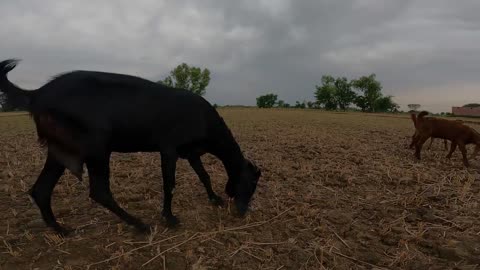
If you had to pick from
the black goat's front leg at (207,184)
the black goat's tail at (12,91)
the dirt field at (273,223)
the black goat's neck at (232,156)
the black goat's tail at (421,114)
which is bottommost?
the dirt field at (273,223)

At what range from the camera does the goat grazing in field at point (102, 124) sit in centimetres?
476

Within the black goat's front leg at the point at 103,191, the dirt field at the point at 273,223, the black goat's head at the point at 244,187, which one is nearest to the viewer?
the dirt field at the point at 273,223

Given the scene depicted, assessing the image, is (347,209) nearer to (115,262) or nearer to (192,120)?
(192,120)

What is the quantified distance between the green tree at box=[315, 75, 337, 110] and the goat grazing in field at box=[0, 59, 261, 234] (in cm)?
9811

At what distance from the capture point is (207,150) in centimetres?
611

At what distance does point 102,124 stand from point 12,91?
3.78 feet

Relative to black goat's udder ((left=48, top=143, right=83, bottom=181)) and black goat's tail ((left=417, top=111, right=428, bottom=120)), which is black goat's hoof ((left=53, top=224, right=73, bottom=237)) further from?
black goat's tail ((left=417, top=111, right=428, bottom=120))

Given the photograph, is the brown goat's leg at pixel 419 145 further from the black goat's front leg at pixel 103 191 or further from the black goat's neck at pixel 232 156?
the black goat's front leg at pixel 103 191

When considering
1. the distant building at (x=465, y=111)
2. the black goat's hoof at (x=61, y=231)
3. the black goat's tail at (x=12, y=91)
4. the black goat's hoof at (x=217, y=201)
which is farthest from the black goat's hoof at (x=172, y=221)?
the distant building at (x=465, y=111)

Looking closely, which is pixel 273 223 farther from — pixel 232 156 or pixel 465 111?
pixel 465 111

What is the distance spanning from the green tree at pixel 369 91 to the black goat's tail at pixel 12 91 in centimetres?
10113

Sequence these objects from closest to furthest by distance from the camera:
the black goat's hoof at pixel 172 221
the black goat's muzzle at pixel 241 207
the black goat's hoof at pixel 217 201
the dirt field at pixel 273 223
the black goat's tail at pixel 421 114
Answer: the dirt field at pixel 273 223, the black goat's hoof at pixel 172 221, the black goat's muzzle at pixel 241 207, the black goat's hoof at pixel 217 201, the black goat's tail at pixel 421 114

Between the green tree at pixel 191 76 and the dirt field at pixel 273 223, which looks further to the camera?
the green tree at pixel 191 76

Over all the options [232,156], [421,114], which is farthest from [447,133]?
[232,156]
